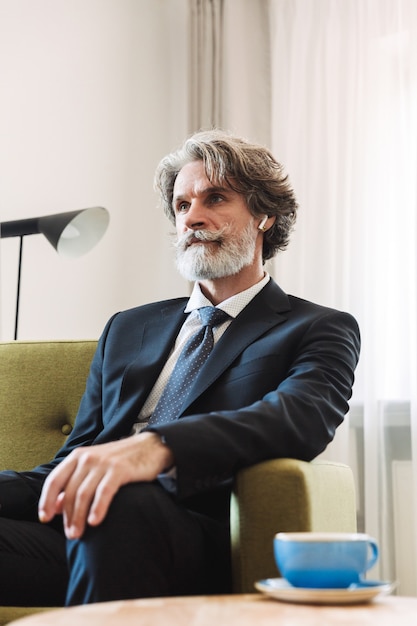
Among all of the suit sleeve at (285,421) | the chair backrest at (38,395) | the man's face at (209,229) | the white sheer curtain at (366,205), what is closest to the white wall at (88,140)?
the white sheer curtain at (366,205)

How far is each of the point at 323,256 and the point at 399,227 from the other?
0.28 m

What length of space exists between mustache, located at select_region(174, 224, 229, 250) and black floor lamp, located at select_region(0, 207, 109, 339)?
2.25 ft

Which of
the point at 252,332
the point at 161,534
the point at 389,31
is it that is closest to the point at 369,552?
the point at 161,534

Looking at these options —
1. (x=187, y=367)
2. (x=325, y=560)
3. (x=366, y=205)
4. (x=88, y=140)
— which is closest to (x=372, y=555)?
(x=325, y=560)

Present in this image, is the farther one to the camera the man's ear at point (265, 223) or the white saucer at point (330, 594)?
the man's ear at point (265, 223)

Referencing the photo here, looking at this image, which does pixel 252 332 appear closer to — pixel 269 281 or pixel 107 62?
pixel 269 281

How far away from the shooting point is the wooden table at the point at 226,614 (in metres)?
0.79

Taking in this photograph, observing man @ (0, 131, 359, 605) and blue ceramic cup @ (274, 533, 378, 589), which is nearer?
blue ceramic cup @ (274, 533, 378, 589)

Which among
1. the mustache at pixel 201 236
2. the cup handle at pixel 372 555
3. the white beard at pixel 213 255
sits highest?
the mustache at pixel 201 236

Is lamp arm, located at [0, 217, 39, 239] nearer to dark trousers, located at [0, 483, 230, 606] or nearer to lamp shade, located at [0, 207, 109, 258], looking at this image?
lamp shade, located at [0, 207, 109, 258]

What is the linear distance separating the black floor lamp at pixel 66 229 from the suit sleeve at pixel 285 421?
1080 mm

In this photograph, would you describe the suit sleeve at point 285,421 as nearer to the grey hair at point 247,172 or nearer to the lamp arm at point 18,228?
the grey hair at point 247,172

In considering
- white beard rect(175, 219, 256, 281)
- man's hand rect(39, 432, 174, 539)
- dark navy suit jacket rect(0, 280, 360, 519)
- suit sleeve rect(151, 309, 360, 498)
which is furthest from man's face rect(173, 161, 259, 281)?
man's hand rect(39, 432, 174, 539)

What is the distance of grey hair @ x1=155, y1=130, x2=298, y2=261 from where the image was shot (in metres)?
1.94
